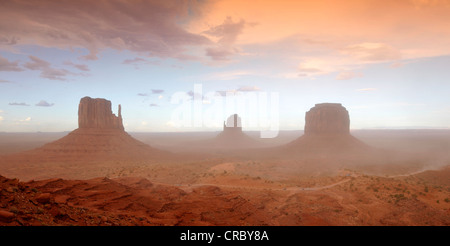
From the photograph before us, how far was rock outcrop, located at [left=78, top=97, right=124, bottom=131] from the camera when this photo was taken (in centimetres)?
7650

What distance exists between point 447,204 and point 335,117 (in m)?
72.7

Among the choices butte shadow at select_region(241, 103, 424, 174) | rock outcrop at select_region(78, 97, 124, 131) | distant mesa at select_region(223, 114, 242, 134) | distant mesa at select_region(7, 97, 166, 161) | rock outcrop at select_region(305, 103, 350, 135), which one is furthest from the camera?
distant mesa at select_region(223, 114, 242, 134)

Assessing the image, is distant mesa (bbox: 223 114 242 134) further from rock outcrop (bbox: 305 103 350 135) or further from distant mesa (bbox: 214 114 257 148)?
rock outcrop (bbox: 305 103 350 135)

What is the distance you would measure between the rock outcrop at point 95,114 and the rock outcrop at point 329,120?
84.3 metres

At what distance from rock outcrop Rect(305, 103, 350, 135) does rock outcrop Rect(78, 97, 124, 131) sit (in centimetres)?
8426

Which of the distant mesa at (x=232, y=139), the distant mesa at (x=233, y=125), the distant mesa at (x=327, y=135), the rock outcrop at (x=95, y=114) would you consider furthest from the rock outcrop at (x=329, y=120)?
the rock outcrop at (x=95, y=114)

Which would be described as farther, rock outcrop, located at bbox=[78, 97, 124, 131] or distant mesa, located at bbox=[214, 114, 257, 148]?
distant mesa, located at bbox=[214, 114, 257, 148]

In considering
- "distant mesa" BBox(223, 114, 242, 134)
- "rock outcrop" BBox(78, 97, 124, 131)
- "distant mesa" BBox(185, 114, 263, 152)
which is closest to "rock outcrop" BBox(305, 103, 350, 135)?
"distant mesa" BBox(185, 114, 263, 152)

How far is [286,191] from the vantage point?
27.6 meters

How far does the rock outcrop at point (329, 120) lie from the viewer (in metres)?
87.8

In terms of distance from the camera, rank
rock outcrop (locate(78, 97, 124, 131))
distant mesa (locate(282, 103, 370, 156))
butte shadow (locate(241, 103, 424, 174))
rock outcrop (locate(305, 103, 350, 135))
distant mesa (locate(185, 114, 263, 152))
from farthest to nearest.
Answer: distant mesa (locate(185, 114, 263, 152)) < rock outcrop (locate(305, 103, 350, 135)) < distant mesa (locate(282, 103, 370, 156)) < rock outcrop (locate(78, 97, 124, 131)) < butte shadow (locate(241, 103, 424, 174))

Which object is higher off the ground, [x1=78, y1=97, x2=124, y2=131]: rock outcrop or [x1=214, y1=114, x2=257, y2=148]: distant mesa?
[x1=78, y1=97, x2=124, y2=131]: rock outcrop
